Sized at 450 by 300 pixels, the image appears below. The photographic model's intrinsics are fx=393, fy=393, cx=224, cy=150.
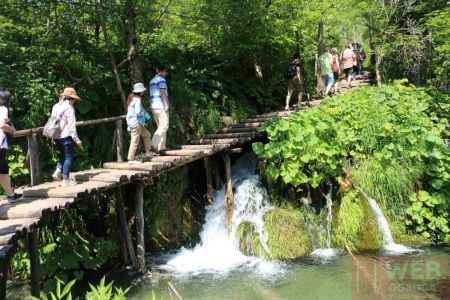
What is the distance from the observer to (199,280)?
7.34 meters

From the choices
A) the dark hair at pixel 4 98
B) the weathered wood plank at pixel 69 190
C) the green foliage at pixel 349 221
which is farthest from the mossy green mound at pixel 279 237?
the dark hair at pixel 4 98

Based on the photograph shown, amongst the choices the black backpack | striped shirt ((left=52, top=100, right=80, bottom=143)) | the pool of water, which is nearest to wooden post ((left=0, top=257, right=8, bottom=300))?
striped shirt ((left=52, top=100, right=80, bottom=143))

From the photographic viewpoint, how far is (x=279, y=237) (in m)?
8.45

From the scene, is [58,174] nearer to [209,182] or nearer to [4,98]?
[4,98]

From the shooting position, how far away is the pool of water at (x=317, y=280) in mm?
6598

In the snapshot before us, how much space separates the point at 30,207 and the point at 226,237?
16.1ft

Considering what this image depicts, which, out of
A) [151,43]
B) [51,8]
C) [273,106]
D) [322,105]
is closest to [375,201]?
[322,105]

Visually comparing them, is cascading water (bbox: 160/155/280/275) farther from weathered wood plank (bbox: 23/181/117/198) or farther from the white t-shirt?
the white t-shirt

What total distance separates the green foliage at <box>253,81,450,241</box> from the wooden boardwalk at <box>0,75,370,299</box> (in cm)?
108

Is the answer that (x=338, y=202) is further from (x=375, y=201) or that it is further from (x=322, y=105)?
(x=322, y=105)

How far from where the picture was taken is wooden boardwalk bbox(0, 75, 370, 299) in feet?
15.6

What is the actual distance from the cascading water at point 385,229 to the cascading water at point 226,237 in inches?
93.3

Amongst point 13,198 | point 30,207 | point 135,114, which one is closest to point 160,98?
point 135,114

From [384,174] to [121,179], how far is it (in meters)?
6.08
